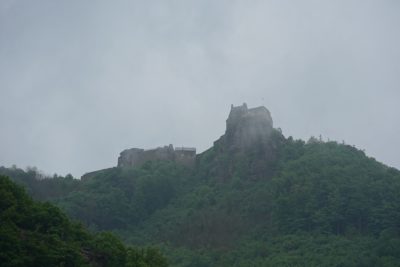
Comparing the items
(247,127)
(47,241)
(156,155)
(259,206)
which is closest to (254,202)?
(259,206)

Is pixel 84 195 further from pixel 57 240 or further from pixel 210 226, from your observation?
pixel 57 240

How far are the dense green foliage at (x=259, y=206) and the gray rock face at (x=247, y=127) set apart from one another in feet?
2.86

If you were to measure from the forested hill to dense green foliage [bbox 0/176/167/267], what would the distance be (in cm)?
1904

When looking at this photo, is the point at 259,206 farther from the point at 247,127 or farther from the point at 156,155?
the point at 156,155

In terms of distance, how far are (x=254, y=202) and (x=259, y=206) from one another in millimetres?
837

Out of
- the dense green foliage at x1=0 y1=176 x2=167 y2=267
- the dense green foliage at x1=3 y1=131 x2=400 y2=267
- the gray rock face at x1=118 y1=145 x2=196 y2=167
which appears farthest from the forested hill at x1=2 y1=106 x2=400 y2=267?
the dense green foliage at x1=0 y1=176 x2=167 y2=267

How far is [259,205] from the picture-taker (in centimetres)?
5875

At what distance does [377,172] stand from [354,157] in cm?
394

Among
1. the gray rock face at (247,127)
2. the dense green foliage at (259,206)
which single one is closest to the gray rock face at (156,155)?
the dense green foliage at (259,206)

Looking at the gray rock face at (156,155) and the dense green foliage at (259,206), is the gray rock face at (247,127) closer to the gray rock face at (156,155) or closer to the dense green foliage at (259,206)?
the dense green foliage at (259,206)

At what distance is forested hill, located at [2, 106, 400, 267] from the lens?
5100cm

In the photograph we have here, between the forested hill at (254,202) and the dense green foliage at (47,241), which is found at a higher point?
the forested hill at (254,202)

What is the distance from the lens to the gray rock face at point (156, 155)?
246 ft

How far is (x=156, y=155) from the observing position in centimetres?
7600
